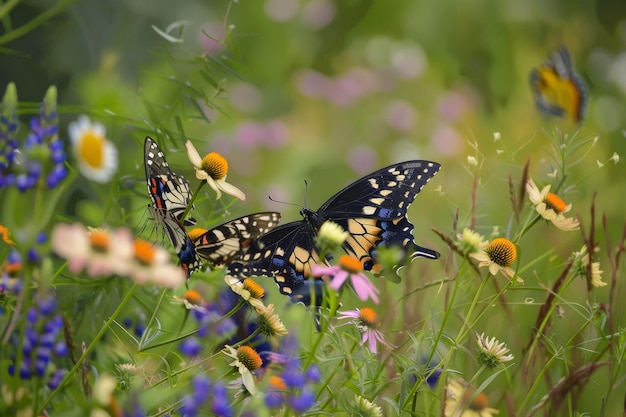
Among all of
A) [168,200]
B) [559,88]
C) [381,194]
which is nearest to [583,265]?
[381,194]

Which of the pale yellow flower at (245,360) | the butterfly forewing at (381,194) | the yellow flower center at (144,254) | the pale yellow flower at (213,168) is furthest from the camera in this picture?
the butterfly forewing at (381,194)

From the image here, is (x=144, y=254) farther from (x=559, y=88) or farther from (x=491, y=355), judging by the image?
(x=559, y=88)

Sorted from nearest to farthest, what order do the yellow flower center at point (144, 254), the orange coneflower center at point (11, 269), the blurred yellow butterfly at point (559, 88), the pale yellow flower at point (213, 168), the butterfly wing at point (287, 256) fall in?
1. the yellow flower center at point (144, 254)
2. the orange coneflower center at point (11, 269)
3. the pale yellow flower at point (213, 168)
4. the butterfly wing at point (287, 256)
5. the blurred yellow butterfly at point (559, 88)

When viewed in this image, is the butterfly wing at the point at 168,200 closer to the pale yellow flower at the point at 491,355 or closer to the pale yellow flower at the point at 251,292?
the pale yellow flower at the point at 251,292

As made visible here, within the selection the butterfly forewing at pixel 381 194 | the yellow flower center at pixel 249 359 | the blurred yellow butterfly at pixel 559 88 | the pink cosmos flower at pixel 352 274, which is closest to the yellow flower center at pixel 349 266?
the pink cosmos flower at pixel 352 274

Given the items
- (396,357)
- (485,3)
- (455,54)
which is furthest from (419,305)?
(485,3)

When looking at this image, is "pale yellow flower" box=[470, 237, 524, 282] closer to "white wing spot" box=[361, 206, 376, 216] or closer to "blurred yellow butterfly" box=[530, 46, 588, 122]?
"white wing spot" box=[361, 206, 376, 216]
